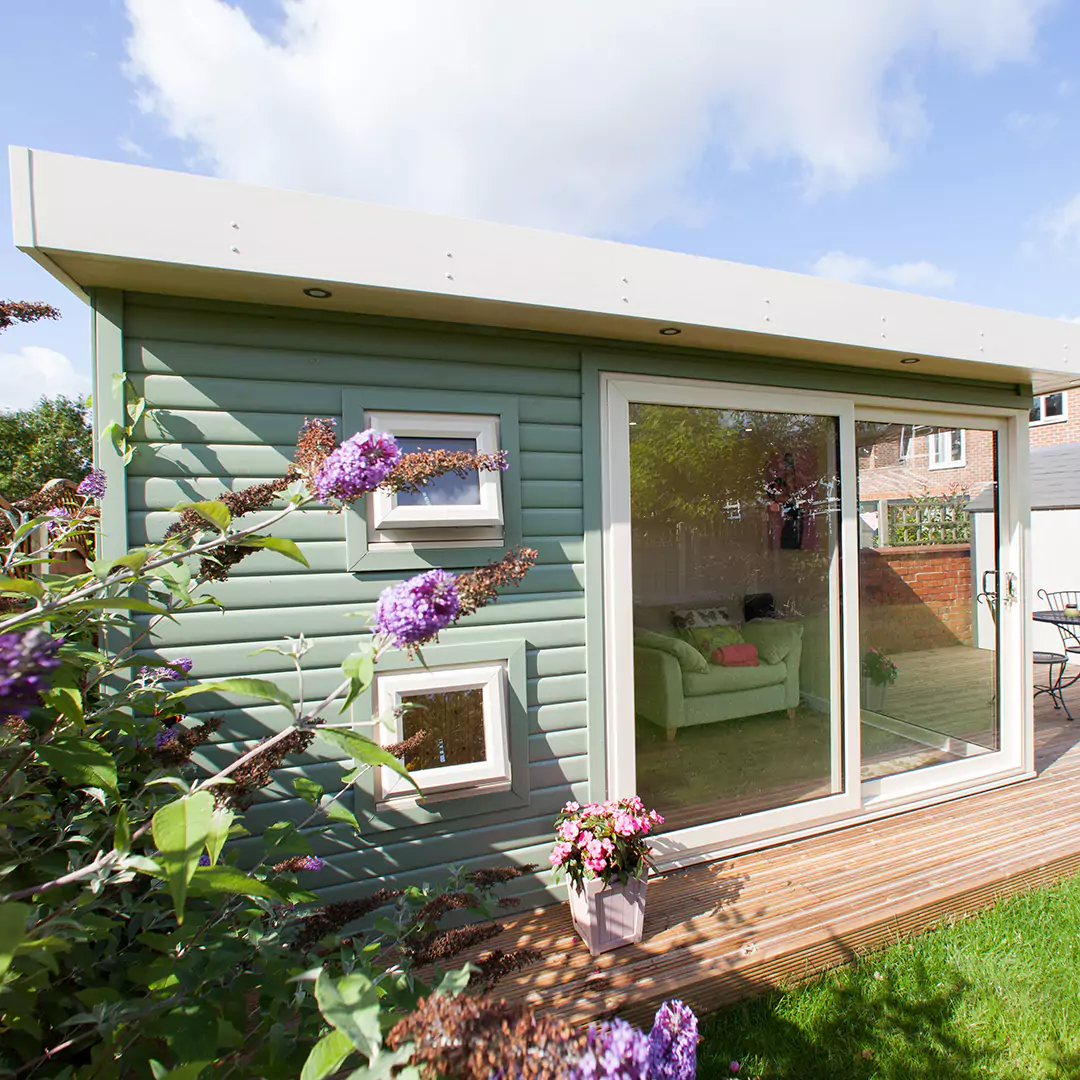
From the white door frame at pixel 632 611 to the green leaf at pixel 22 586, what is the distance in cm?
190

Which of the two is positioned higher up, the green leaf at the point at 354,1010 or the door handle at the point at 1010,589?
the door handle at the point at 1010,589

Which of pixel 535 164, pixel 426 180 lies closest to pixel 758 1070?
pixel 535 164

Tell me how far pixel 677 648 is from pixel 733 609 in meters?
0.37

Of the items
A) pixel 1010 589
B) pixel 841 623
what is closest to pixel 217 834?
pixel 841 623

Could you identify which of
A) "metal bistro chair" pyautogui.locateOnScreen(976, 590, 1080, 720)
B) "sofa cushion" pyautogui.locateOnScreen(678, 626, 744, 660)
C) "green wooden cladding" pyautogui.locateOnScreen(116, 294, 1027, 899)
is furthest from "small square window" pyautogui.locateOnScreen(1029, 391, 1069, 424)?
"green wooden cladding" pyautogui.locateOnScreen(116, 294, 1027, 899)

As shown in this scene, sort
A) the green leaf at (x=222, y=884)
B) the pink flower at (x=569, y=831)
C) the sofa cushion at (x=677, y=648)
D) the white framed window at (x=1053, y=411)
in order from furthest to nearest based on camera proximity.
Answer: the white framed window at (x=1053, y=411) → the sofa cushion at (x=677, y=648) → the pink flower at (x=569, y=831) → the green leaf at (x=222, y=884)

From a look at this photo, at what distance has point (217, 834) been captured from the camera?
2.36 feet

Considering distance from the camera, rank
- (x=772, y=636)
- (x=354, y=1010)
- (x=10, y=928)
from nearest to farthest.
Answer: (x=10, y=928) → (x=354, y=1010) → (x=772, y=636)

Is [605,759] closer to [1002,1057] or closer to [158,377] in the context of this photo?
[1002,1057]

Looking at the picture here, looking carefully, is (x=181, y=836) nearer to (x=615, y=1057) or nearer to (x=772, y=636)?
(x=615, y=1057)

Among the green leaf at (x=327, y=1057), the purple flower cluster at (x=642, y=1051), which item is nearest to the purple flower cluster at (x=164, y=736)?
the green leaf at (x=327, y=1057)

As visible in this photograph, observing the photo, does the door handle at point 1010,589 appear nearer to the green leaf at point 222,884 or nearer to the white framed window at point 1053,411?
the green leaf at point 222,884

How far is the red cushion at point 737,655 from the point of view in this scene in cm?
295

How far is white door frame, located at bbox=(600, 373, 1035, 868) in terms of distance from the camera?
8.24 ft
